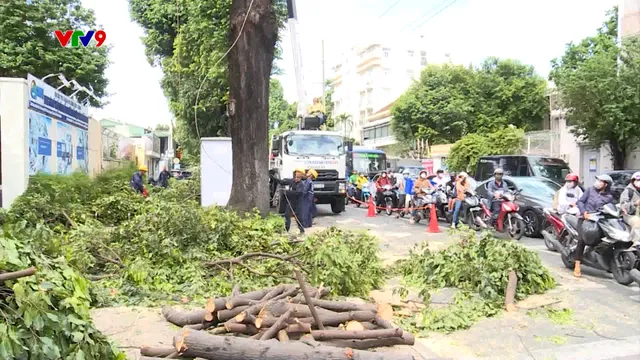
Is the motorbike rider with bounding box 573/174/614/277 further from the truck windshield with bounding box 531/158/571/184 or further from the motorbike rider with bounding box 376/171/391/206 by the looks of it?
the motorbike rider with bounding box 376/171/391/206

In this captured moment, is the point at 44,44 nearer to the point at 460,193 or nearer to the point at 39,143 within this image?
the point at 39,143

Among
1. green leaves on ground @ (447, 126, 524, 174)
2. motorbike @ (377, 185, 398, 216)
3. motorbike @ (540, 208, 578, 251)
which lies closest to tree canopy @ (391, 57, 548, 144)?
green leaves on ground @ (447, 126, 524, 174)

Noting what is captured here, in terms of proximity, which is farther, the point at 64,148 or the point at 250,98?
the point at 64,148

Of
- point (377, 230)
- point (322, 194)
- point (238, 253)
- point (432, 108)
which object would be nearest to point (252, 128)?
point (238, 253)

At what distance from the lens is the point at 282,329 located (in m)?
4.59

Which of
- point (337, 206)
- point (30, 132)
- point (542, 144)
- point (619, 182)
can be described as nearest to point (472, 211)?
point (619, 182)

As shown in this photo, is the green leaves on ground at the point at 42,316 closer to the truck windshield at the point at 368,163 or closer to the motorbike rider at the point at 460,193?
the motorbike rider at the point at 460,193

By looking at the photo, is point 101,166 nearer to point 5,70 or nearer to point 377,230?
point 5,70

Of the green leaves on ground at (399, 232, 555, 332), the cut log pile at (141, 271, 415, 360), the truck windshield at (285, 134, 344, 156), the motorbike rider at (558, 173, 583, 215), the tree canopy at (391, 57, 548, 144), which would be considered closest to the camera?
the cut log pile at (141, 271, 415, 360)

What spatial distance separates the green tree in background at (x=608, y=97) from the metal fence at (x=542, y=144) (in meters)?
8.29

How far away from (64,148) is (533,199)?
13.0 meters

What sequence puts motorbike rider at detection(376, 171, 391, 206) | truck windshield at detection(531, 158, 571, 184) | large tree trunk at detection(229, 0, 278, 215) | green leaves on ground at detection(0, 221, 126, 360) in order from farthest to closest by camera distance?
motorbike rider at detection(376, 171, 391, 206) < truck windshield at detection(531, 158, 571, 184) < large tree trunk at detection(229, 0, 278, 215) < green leaves on ground at detection(0, 221, 126, 360)

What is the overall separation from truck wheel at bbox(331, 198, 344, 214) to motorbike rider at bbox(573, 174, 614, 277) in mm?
10659

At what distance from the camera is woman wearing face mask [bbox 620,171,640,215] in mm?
10145
